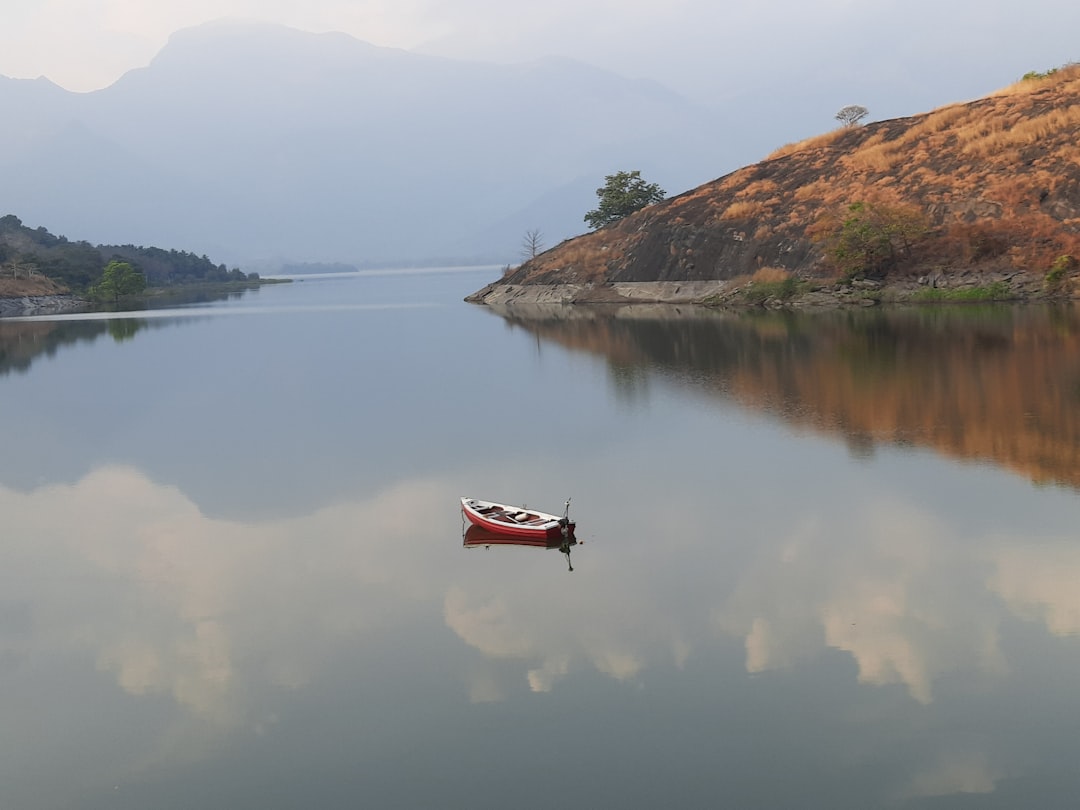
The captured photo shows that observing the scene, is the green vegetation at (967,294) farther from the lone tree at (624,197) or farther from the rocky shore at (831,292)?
the lone tree at (624,197)

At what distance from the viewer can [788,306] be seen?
112062 mm

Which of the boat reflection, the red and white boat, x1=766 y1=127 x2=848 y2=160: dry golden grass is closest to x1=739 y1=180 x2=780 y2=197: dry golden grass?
x1=766 y1=127 x2=848 y2=160: dry golden grass

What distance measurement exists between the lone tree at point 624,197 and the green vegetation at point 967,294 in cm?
7362

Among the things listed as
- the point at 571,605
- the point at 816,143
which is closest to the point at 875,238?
the point at 816,143

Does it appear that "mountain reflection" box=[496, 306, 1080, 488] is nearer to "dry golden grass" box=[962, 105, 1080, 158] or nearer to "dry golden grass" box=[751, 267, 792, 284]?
"dry golden grass" box=[751, 267, 792, 284]

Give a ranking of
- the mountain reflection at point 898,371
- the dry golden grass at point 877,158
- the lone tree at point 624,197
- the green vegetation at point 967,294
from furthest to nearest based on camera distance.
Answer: the lone tree at point 624,197 → the dry golden grass at point 877,158 → the green vegetation at point 967,294 → the mountain reflection at point 898,371

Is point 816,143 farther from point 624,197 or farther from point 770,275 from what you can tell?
point 624,197

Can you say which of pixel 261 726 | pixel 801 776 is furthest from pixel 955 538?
pixel 261 726

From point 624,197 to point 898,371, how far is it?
386 feet

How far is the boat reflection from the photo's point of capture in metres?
30.2

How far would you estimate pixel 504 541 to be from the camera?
3103 centimetres

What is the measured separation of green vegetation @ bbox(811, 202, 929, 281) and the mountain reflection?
1101cm

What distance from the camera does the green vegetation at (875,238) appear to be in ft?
347

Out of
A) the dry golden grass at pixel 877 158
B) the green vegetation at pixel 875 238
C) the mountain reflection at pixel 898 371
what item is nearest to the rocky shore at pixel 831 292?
the green vegetation at pixel 875 238
